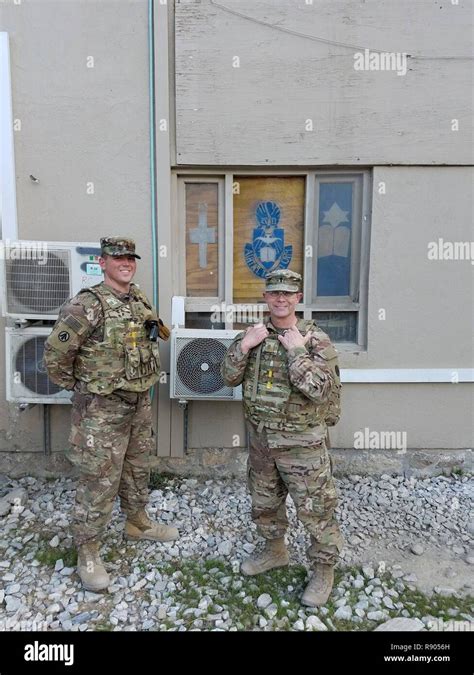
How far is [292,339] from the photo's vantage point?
2.42 metres

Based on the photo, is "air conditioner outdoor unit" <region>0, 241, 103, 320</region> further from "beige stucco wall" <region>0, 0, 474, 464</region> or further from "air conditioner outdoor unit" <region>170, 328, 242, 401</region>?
"air conditioner outdoor unit" <region>170, 328, 242, 401</region>

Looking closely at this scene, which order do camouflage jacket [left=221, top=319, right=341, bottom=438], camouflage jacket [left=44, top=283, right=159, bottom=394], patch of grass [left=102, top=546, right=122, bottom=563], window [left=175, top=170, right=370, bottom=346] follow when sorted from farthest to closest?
window [left=175, top=170, right=370, bottom=346]
patch of grass [left=102, top=546, right=122, bottom=563]
camouflage jacket [left=44, top=283, right=159, bottom=394]
camouflage jacket [left=221, top=319, right=341, bottom=438]

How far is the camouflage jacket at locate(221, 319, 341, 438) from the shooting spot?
2.39 metres

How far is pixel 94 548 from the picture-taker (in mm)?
2814

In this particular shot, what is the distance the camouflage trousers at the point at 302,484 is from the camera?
2.50 metres

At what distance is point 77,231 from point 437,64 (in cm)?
331

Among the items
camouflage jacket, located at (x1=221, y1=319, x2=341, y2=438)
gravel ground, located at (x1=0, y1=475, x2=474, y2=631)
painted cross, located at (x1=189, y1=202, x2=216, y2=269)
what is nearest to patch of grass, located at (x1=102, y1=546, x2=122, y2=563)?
gravel ground, located at (x1=0, y1=475, x2=474, y2=631)

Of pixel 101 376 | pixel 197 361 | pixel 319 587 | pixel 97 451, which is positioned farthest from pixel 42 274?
pixel 319 587

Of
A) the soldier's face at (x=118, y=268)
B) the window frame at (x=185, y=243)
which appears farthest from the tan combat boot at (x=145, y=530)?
the window frame at (x=185, y=243)

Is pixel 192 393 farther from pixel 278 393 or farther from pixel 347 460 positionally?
pixel 347 460

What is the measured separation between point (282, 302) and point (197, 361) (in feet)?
4.51

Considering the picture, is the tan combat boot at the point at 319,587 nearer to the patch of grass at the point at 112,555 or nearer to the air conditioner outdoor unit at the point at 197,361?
the patch of grass at the point at 112,555

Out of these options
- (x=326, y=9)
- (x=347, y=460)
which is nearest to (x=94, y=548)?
(x=347, y=460)

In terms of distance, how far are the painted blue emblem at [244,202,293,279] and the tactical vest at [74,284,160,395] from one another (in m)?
1.53
